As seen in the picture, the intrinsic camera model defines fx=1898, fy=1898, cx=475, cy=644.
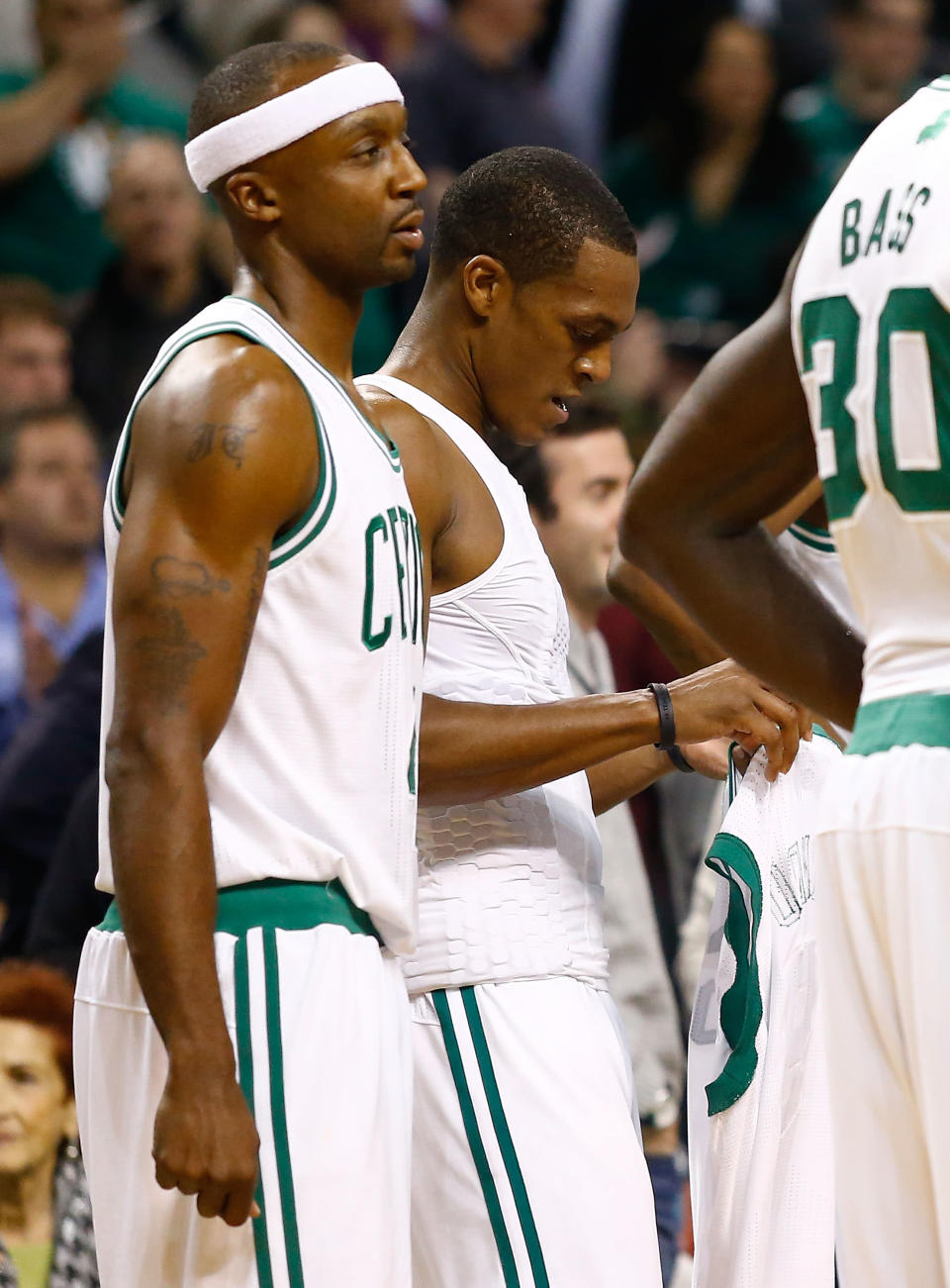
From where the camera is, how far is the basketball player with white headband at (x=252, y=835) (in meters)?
2.18

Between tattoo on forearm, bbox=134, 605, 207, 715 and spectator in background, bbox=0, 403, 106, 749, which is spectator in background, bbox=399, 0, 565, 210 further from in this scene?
tattoo on forearm, bbox=134, 605, 207, 715

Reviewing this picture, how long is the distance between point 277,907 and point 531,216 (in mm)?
1379

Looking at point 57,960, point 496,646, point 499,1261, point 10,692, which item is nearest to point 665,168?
point 10,692

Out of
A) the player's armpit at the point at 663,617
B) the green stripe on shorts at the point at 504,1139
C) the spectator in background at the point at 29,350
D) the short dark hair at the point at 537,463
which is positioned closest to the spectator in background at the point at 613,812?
the short dark hair at the point at 537,463

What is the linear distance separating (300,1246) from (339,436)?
0.99 meters

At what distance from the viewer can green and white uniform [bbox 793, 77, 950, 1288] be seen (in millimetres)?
1901

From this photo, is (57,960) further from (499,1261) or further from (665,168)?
(665,168)

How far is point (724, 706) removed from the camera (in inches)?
116

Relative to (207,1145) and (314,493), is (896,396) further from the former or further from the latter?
(207,1145)

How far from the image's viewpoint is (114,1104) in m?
2.31

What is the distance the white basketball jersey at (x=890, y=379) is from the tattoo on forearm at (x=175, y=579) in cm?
73

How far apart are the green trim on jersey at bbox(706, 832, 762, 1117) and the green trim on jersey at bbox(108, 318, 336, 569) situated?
1.11 metres

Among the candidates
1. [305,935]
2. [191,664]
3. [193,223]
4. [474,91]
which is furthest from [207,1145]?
[474,91]

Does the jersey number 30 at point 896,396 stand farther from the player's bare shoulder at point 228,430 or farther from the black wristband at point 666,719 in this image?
the black wristband at point 666,719
